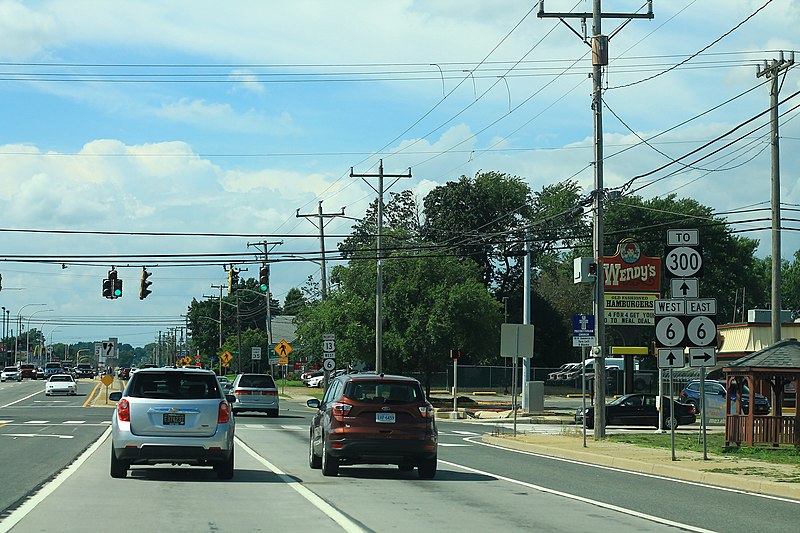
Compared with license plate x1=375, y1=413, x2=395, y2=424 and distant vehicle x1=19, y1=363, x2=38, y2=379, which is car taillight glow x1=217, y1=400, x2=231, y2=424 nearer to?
license plate x1=375, y1=413, x2=395, y2=424

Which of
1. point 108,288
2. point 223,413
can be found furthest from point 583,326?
point 108,288

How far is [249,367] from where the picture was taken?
122312 mm

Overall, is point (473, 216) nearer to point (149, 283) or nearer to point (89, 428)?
point (149, 283)

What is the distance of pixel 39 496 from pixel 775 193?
106ft

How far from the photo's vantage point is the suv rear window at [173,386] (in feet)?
57.7

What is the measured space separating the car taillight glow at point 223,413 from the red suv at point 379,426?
176 centimetres

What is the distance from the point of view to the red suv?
59.6 feet

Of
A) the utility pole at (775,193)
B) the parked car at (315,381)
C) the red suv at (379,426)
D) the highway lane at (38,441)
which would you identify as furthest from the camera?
the parked car at (315,381)

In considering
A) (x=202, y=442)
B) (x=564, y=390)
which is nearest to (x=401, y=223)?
(x=564, y=390)

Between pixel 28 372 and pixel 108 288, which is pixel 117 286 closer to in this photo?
pixel 108 288

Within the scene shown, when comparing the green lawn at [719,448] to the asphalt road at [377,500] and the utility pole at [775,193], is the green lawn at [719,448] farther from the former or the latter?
the utility pole at [775,193]

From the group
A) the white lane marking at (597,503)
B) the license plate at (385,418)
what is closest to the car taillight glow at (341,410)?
the license plate at (385,418)

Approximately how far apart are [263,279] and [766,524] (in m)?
36.1

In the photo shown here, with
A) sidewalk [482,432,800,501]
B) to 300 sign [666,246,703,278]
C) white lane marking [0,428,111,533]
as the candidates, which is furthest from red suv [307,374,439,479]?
to 300 sign [666,246,703,278]
